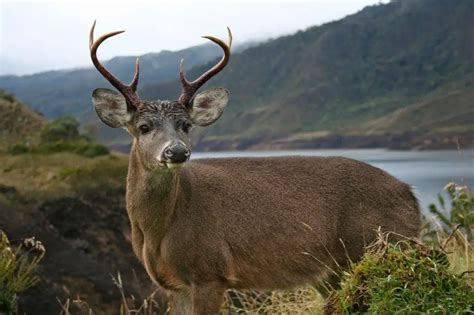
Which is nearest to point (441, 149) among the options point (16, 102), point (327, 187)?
point (16, 102)

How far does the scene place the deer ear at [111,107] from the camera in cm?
729

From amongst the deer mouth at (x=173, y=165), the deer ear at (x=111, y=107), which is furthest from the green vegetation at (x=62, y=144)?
the deer mouth at (x=173, y=165)

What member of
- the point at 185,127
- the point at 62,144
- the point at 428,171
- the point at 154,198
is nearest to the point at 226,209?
the point at 154,198

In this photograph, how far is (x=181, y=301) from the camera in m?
7.57

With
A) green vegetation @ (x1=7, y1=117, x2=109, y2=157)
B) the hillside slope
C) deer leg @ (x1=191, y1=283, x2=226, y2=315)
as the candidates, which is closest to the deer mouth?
deer leg @ (x1=191, y1=283, x2=226, y2=315)

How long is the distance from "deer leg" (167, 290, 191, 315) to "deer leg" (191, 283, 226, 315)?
0.35 metres

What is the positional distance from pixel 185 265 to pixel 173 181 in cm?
92

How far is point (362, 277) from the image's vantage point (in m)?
5.09

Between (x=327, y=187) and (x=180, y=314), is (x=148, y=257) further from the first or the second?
(x=327, y=187)

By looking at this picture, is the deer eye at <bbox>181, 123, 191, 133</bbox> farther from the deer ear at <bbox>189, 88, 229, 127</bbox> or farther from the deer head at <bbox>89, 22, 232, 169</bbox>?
the deer ear at <bbox>189, 88, 229, 127</bbox>

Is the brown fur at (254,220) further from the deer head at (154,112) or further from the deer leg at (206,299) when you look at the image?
the deer head at (154,112)

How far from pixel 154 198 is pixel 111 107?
3.49ft

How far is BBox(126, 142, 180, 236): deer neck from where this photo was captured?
7422mm

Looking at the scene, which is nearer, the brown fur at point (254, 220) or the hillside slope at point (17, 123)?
the brown fur at point (254, 220)
